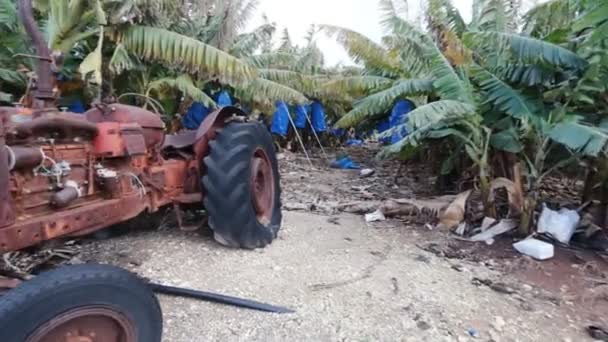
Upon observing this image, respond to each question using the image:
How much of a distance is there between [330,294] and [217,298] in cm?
75

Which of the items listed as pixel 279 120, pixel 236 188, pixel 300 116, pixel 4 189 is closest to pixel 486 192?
pixel 236 188

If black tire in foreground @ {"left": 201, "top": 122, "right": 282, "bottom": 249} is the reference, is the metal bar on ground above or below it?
below

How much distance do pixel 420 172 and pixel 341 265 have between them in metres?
5.72

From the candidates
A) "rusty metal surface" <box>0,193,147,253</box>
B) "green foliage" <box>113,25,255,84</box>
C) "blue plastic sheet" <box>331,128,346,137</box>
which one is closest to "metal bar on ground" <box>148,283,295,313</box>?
"rusty metal surface" <box>0,193,147,253</box>

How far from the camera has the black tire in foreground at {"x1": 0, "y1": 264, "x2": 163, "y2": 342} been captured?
1246mm

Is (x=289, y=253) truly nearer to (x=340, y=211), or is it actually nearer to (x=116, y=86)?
(x=340, y=211)

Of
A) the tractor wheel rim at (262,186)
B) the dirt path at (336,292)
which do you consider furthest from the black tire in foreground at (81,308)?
the tractor wheel rim at (262,186)

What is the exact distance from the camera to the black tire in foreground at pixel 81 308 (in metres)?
1.25

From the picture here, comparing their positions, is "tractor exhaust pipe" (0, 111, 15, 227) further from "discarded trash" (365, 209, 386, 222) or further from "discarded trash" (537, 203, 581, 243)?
"discarded trash" (537, 203, 581, 243)

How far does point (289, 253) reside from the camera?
10.8 feet

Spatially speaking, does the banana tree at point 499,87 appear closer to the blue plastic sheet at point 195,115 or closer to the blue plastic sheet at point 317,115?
the blue plastic sheet at point 195,115

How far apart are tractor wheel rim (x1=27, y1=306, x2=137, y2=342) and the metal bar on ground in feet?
2.92

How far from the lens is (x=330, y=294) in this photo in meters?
2.68

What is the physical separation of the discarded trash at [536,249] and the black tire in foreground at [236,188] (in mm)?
2412
